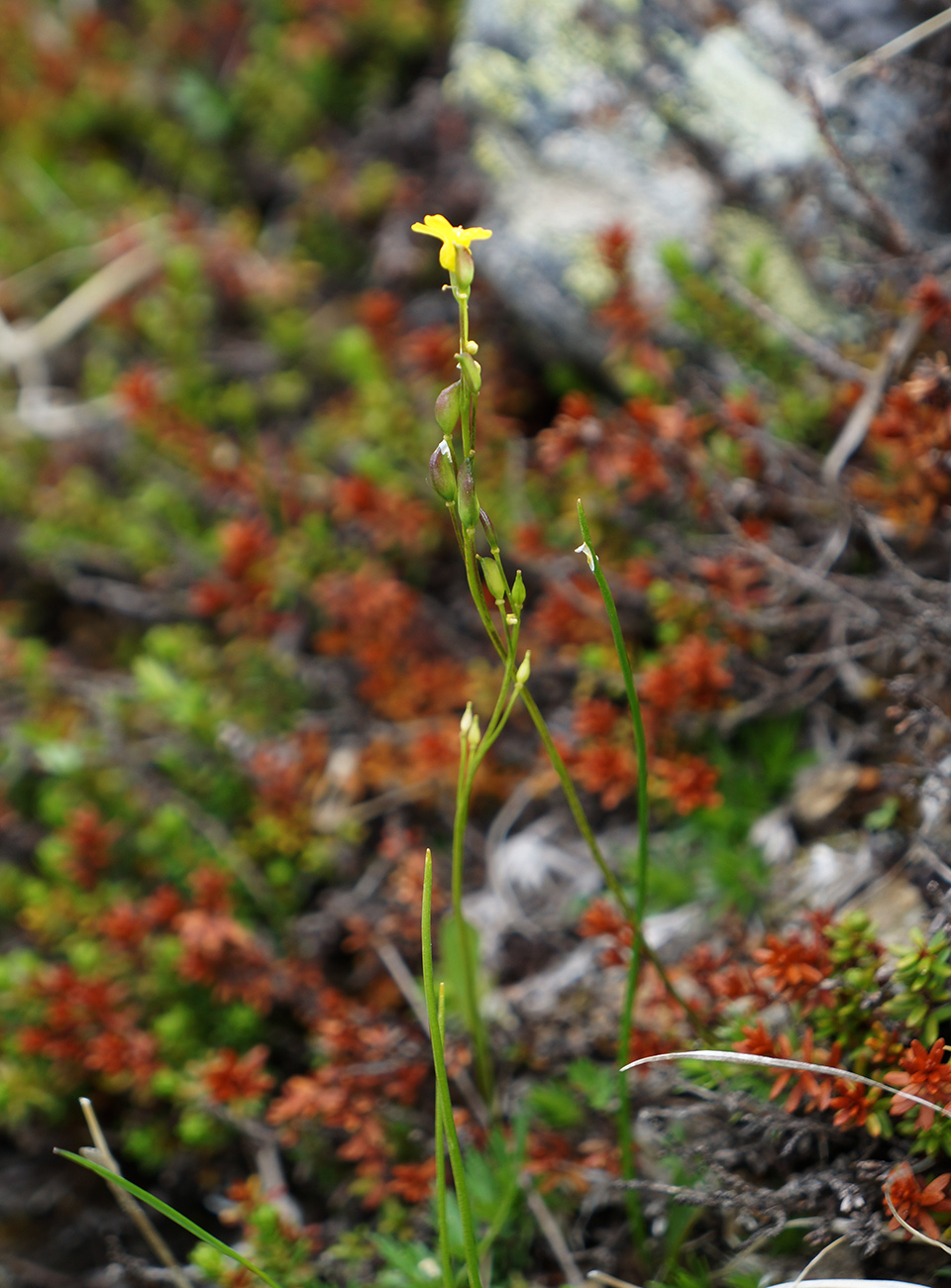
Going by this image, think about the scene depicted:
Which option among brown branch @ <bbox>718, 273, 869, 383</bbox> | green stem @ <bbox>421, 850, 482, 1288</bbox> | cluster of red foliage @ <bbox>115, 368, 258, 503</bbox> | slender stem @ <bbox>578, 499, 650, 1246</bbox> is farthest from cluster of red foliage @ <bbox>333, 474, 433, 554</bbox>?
green stem @ <bbox>421, 850, 482, 1288</bbox>

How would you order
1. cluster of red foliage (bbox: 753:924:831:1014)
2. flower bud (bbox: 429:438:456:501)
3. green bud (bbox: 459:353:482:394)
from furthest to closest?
cluster of red foliage (bbox: 753:924:831:1014)
flower bud (bbox: 429:438:456:501)
green bud (bbox: 459:353:482:394)

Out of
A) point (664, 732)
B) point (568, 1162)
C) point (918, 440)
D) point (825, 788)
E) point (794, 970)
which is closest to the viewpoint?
point (794, 970)

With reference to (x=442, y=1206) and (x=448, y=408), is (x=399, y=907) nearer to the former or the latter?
(x=442, y=1206)

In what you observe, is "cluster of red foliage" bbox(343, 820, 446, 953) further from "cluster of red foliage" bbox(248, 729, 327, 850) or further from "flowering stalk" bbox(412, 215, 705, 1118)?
"flowering stalk" bbox(412, 215, 705, 1118)

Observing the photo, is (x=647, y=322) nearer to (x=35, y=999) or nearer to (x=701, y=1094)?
(x=701, y=1094)

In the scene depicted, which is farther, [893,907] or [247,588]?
[247,588]

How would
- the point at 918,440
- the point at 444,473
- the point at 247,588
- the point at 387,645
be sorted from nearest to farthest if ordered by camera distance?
1. the point at 444,473
2. the point at 918,440
3. the point at 387,645
4. the point at 247,588

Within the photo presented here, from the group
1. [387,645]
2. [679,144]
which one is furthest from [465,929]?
[679,144]
